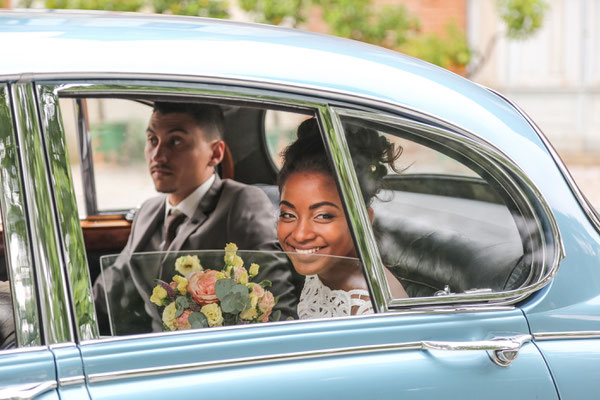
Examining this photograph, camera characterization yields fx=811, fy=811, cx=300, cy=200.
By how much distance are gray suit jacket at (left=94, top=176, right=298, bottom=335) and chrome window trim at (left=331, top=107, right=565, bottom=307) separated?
0.30 meters

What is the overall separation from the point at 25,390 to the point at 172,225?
149cm

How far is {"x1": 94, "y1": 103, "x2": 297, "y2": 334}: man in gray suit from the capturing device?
1.95 m

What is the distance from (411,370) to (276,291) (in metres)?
0.40

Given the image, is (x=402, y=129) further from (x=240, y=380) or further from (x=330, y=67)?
(x=240, y=380)

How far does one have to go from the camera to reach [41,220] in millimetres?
1572

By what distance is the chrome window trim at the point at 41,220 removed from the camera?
155cm

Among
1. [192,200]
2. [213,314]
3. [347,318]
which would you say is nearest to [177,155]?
[192,200]

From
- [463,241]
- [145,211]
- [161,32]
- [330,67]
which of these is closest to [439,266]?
[463,241]

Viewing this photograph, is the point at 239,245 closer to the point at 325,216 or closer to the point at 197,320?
the point at 325,216

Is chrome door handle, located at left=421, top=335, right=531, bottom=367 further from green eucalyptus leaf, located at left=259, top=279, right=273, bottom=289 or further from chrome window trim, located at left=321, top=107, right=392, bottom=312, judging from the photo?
green eucalyptus leaf, located at left=259, top=279, right=273, bottom=289

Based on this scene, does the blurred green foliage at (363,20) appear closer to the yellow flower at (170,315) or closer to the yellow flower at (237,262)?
the yellow flower at (237,262)

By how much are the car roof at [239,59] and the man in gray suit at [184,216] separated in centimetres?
39

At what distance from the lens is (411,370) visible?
170 cm

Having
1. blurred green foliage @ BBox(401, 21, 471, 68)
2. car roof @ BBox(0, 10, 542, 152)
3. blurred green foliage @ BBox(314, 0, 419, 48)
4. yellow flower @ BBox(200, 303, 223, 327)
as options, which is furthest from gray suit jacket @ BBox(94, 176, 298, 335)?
Answer: blurred green foliage @ BBox(401, 21, 471, 68)
